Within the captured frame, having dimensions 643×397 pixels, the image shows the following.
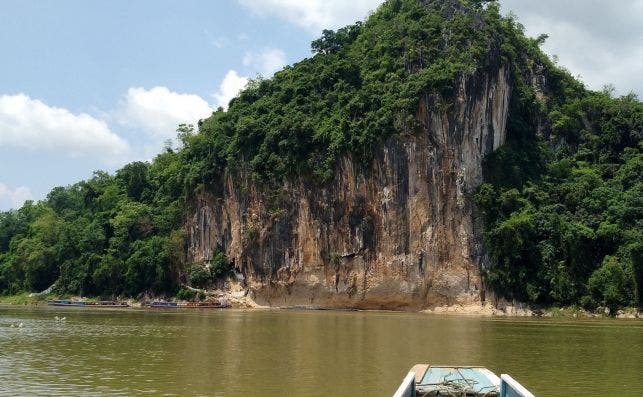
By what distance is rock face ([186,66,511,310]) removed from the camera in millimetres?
45656

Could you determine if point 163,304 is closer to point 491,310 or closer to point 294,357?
point 491,310

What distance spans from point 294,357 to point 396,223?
28606 mm

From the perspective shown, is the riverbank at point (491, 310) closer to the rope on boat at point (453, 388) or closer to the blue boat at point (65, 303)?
the blue boat at point (65, 303)

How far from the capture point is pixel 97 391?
45.5ft

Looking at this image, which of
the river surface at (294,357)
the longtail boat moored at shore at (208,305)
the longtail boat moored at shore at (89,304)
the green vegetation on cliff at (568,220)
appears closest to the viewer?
the river surface at (294,357)

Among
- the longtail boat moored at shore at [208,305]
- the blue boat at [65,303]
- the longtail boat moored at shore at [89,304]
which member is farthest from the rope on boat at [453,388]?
the blue boat at [65,303]

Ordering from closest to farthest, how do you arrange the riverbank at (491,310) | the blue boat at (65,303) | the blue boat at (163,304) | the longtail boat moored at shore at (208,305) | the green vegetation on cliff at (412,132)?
the riverbank at (491,310), the green vegetation on cliff at (412,132), the longtail boat moored at shore at (208,305), the blue boat at (163,304), the blue boat at (65,303)

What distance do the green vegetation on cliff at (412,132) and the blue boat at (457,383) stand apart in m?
30.4

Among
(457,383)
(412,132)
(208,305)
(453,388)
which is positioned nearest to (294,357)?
(457,383)

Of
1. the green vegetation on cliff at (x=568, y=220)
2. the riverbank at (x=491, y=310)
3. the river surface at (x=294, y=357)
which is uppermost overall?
the green vegetation on cliff at (x=568, y=220)

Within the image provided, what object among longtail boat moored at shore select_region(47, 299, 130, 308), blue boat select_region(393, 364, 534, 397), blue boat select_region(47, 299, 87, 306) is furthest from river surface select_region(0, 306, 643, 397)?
blue boat select_region(47, 299, 87, 306)

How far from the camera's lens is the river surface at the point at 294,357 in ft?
47.5

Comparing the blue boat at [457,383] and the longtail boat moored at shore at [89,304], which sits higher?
the longtail boat moored at shore at [89,304]

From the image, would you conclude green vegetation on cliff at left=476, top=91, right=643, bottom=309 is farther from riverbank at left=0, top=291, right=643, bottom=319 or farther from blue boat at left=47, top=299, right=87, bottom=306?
blue boat at left=47, top=299, right=87, bottom=306
